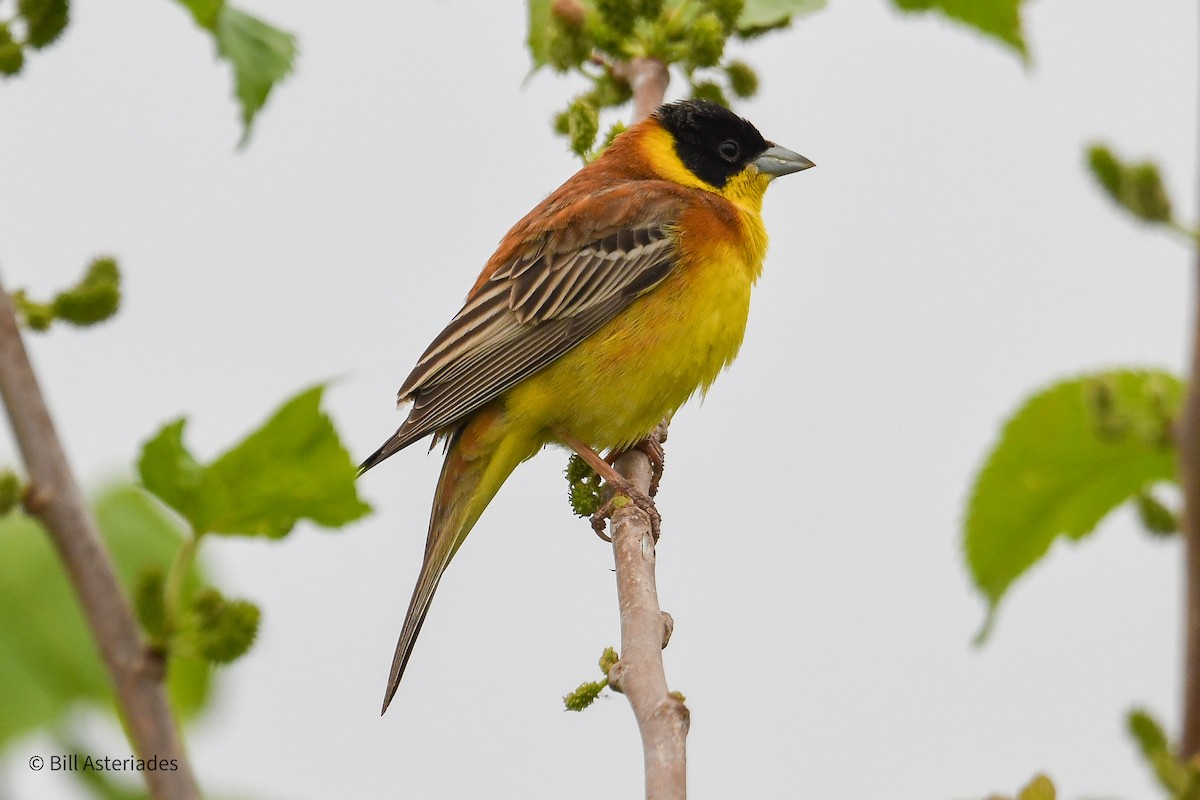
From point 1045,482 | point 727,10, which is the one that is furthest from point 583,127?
point 1045,482

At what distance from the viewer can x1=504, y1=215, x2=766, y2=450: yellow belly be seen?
4598 mm

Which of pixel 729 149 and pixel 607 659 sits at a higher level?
pixel 729 149

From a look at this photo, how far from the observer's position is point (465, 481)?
15.0 ft

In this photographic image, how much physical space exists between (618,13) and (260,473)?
2.39 metres

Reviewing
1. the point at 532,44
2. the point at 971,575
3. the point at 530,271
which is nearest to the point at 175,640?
the point at 971,575

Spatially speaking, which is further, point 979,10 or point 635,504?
point 635,504

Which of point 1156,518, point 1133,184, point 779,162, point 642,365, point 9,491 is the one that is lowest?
point 1156,518

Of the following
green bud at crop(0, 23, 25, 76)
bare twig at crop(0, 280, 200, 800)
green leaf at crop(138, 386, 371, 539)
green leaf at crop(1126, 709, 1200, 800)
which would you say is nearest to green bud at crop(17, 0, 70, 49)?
green bud at crop(0, 23, 25, 76)

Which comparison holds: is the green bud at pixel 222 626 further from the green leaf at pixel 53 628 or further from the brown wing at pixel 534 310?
the brown wing at pixel 534 310

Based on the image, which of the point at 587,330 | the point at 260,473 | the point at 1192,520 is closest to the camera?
the point at 1192,520

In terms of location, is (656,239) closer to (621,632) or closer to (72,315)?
(621,632)

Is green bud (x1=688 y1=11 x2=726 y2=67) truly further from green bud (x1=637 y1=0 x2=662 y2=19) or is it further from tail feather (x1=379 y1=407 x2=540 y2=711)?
tail feather (x1=379 y1=407 x2=540 y2=711)

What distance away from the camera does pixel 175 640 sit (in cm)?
163

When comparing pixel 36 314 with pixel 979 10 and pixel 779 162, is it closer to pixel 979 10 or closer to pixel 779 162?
pixel 979 10
